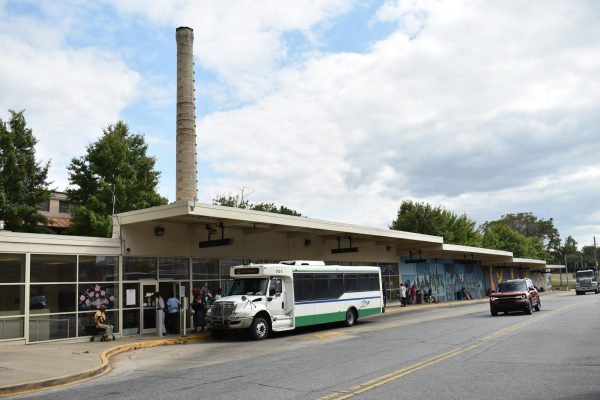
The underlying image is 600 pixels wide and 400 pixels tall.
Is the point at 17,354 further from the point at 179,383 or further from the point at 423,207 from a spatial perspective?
the point at 423,207

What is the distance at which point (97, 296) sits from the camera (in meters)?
21.2

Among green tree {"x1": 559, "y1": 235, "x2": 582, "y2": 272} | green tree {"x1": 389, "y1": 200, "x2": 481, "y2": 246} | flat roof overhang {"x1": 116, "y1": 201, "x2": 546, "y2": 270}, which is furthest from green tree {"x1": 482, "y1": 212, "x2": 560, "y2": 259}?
flat roof overhang {"x1": 116, "y1": 201, "x2": 546, "y2": 270}

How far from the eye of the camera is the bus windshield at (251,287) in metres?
20.5

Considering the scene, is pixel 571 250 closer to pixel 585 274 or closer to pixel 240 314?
pixel 585 274

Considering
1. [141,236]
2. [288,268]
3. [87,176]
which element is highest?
[87,176]

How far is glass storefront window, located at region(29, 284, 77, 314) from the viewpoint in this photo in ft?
63.0

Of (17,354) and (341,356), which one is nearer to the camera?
(341,356)

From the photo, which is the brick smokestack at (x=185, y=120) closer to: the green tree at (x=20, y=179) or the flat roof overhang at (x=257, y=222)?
the flat roof overhang at (x=257, y=222)

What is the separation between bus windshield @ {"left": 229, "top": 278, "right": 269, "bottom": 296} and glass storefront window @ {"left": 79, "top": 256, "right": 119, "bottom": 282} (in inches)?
192

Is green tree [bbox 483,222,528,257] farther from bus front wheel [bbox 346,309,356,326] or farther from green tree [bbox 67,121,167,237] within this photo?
bus front wheel [bbox 346,309,356,326]

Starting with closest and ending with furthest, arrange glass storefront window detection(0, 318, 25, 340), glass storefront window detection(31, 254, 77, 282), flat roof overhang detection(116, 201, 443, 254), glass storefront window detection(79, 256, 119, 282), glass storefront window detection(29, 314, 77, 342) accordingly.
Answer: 1. glass storefront window detection(0, 318, 25, 340)
2. glass storefront window detection(29, 314, 77, 342)
3. glass storefront window detection(31, 254, 77, 282)
4. glass storefront window detection(79, 256, 119, 282)
5. flat roof overhang detection(116, 201, 443, 254)

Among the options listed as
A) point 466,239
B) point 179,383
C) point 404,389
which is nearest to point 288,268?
point 179,383

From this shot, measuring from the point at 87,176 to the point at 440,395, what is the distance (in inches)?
1622

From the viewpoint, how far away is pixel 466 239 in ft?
266
